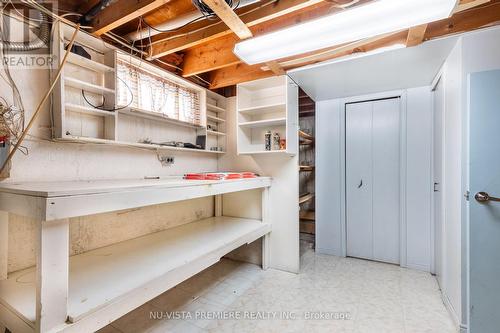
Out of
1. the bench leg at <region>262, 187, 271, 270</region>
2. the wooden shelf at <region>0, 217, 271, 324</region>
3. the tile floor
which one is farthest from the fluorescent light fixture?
the tile floor

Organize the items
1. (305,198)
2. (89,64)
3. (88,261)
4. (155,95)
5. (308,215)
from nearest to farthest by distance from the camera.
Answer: (88,261) < (89,64) < (155,95) < (305,198) < (308,215)

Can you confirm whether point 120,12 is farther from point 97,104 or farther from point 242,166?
point 242,166

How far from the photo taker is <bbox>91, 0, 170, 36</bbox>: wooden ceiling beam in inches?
58.2

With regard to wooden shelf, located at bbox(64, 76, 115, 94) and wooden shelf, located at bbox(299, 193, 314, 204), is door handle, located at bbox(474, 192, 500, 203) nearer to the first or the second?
wooden shelf, located at bbox(299, 193, 314, 204)

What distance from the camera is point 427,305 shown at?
80.1 inches

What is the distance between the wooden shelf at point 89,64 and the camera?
5.42 ft

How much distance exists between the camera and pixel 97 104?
188cm

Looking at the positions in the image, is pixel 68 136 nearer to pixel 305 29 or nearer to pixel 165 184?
pixel 165 184

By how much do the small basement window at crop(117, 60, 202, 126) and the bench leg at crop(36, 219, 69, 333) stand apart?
1230mm

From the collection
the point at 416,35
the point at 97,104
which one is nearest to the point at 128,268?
the point at 97,104

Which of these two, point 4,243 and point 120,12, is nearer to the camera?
point 4,243

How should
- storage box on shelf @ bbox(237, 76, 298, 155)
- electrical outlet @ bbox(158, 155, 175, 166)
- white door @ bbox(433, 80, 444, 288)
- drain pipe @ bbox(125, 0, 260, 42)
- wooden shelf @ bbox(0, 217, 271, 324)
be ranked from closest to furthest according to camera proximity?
wooden shelf @ bbox(0, 217, 271, 324), drain pipe @ bbox(125, 0, 260, 42), white door @ bbox(433, 80, 444, 288), electrical outlet @ bbox(158, 155, 175, 166), storage box on shelf @ bbox(237, 76, 298, 155)

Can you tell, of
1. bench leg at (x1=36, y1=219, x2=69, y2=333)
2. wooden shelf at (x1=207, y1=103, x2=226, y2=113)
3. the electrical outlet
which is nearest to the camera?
bench leg at (x1=36, y1=219, x2=69, y2=333)
